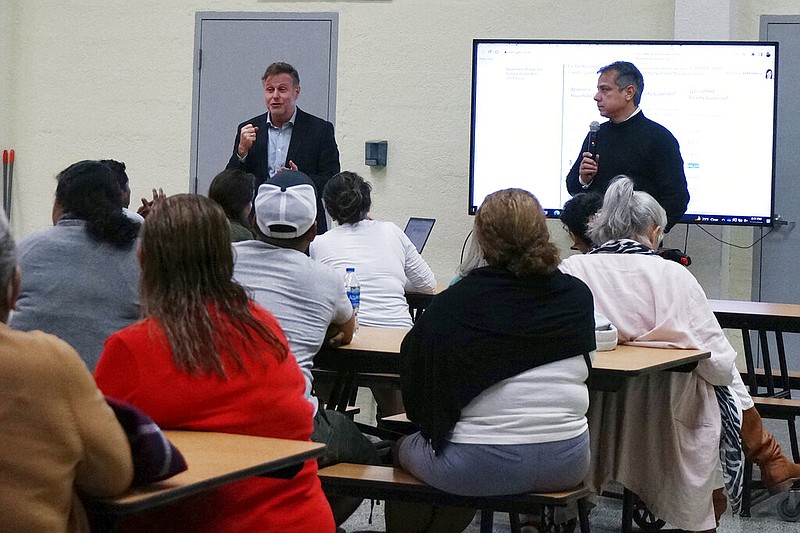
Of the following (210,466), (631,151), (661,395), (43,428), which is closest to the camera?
(43,428)

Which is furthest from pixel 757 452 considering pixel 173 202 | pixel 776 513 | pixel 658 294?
pixel 173 202

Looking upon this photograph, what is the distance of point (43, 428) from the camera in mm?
1511

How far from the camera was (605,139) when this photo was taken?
18.2ft

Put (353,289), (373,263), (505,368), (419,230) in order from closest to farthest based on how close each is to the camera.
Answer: (505,368), (353,289), (373,263), (419,230)

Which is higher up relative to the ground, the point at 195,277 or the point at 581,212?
the point at 581,212

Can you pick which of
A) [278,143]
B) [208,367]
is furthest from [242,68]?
[208,367]

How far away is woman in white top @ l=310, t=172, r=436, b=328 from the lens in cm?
443

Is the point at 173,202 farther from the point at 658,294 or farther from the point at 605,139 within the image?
the point at 605,139

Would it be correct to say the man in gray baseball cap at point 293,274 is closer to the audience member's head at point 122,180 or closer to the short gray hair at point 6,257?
the audience member's head at point 122,180

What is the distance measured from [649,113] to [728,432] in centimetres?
306

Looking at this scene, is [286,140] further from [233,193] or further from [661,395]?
[661,395]

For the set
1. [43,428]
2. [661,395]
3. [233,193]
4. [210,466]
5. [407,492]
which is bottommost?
[407,492]

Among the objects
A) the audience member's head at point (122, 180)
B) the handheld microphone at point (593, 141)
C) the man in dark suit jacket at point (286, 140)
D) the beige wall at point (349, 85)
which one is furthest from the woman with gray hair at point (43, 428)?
the beige wall at point (349, 85)

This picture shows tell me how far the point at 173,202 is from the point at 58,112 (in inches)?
229
